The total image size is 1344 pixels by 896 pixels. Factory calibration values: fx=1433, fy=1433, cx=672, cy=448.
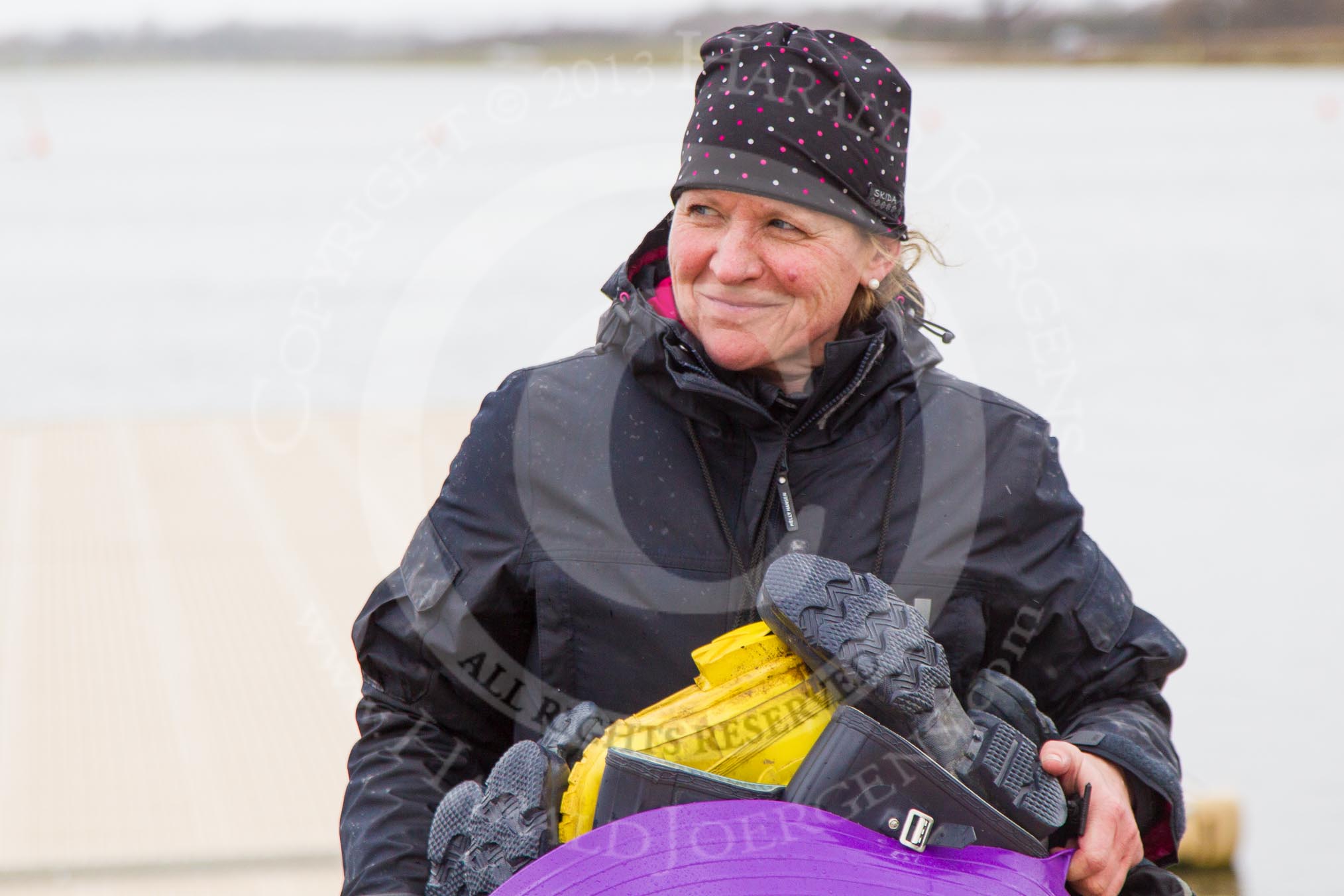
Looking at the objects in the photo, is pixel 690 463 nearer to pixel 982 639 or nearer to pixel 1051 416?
pixel 982 639

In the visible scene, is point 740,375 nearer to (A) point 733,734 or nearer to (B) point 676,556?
(B) point 676,556

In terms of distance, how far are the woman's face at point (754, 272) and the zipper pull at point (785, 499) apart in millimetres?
97

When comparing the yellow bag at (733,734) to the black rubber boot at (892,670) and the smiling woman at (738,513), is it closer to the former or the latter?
the black rubber boot at (892,670)

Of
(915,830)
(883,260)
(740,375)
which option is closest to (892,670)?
(915,830)

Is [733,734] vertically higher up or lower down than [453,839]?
higher up

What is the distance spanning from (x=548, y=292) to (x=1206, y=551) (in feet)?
16.0

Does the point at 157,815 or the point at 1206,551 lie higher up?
the point at 1206,551

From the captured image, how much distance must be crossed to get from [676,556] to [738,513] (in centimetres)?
7

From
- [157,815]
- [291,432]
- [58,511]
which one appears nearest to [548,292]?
[291,432]

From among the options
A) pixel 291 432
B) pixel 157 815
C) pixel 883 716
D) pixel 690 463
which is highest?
pixel 690 463

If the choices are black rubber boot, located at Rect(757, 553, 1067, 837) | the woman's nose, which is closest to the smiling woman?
the woman's nose

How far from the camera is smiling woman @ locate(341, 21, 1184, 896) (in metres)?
1.29

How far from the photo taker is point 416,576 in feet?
4.27

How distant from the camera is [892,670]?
106cm
